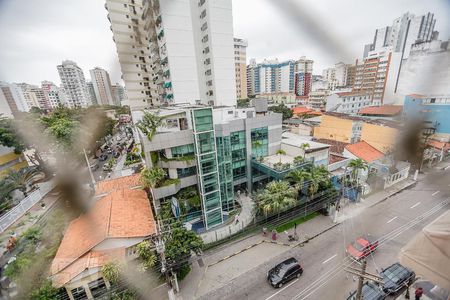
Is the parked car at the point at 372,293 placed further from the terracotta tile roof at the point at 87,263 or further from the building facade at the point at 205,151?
the terracotta tile roof at the point at 87,263

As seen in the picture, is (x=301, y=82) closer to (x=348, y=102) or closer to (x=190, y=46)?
(x=348, y=102)

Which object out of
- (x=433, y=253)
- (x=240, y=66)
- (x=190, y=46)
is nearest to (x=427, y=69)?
(x=433, y=253)

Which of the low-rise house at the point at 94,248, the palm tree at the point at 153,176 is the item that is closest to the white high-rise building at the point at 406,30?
the low-rise house at the point at 94,248

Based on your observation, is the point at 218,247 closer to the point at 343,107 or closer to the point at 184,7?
the point at 184,7

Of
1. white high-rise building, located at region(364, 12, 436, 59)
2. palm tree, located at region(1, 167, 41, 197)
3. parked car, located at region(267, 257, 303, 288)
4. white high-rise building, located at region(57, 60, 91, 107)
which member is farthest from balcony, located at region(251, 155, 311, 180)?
palm tree, located at region(1, 167, 41, 197)

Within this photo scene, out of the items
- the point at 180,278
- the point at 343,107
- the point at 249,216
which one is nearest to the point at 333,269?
the point at 249,216
